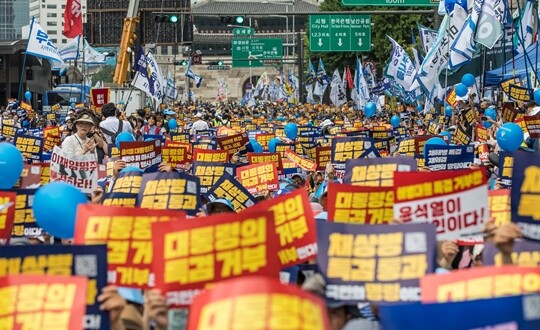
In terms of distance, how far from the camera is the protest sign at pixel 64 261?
5.83 m

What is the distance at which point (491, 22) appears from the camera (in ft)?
67.1

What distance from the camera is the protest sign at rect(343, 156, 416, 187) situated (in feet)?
30.6

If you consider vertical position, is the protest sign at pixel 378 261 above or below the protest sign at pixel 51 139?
below

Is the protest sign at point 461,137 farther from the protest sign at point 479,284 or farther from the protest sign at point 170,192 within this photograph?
the protest sign at point 479,284

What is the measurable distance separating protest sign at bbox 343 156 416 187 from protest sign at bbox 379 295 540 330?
4585 mm

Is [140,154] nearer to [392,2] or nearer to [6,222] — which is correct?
[6,222]

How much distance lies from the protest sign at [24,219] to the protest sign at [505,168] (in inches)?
147

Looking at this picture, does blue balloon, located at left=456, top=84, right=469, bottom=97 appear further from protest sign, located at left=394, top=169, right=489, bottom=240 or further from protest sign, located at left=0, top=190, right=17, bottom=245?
protest sign, located at left=0, top=190, right=17, bottom=245

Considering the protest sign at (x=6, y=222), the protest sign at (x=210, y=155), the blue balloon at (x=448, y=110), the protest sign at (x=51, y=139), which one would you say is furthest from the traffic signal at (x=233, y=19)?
the protest sign at (x=6, y=222)

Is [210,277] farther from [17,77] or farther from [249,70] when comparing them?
[249,70]

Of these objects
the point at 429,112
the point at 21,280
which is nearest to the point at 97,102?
the point at 429,112

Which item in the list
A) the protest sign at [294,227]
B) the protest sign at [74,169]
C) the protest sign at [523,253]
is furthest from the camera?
the protest sign at [74,169]

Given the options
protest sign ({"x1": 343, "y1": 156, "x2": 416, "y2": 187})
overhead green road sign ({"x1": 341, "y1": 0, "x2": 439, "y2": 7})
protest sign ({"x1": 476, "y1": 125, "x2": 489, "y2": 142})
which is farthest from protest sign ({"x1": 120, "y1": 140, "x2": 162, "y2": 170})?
overhead green road sign ({"x1": 341, "y1": 0, "x2": 439, "y2": 7})

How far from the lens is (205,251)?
221 inches
